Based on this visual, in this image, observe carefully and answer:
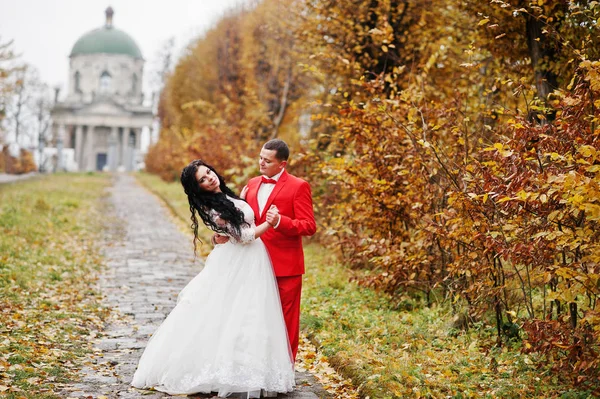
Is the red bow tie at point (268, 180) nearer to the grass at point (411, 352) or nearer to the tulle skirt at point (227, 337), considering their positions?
the tulle skirt at point (227, 337)

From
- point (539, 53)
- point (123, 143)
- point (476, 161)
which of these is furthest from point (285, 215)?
point (123, 143)

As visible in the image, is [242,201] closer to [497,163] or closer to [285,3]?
[497,163]

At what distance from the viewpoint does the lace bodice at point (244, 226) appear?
228 inches

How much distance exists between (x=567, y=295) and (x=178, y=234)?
1497 cm

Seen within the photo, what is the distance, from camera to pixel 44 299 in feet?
31.5

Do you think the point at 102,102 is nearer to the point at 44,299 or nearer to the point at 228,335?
the point at 44,299

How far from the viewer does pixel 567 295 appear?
4.98 meters

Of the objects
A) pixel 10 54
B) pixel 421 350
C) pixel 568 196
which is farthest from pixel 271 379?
pixel 10 54

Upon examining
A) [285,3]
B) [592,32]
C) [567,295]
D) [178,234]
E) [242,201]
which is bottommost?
[178,234]

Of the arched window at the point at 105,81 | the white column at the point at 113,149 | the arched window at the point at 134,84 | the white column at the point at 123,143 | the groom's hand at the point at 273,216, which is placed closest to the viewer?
the groom's hand at the point at 273,216

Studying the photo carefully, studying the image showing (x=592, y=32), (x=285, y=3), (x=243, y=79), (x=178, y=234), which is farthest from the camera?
(x=243, y=79)

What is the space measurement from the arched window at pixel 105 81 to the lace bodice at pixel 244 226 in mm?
97592

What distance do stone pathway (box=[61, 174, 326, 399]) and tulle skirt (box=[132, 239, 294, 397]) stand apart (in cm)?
23

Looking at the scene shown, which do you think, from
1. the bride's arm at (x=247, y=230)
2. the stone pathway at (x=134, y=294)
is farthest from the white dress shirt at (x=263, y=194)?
the stone pathway at (x=134, y=294)
